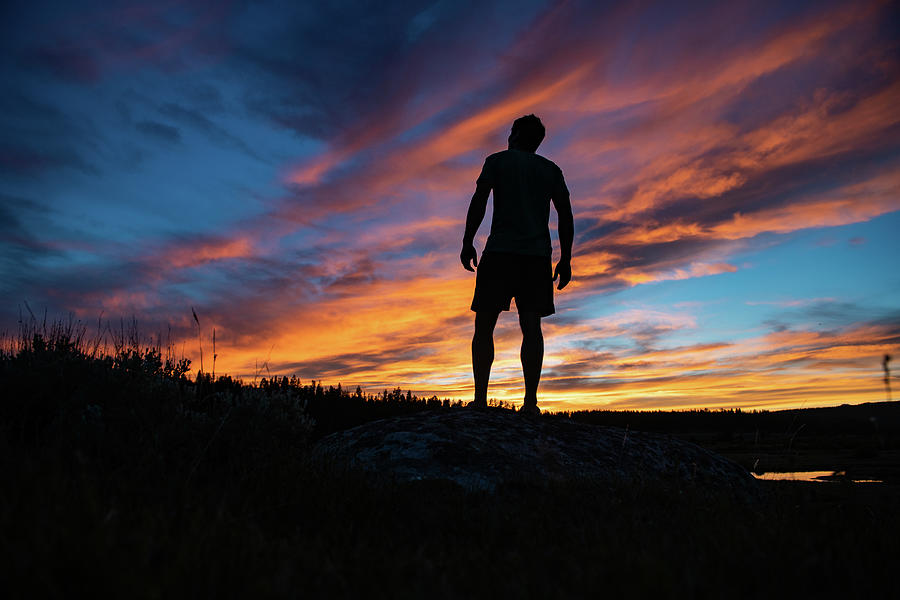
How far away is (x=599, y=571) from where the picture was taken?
6.76ft

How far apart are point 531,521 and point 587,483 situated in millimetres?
1190

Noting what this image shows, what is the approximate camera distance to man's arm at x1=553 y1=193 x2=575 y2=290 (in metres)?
6.46

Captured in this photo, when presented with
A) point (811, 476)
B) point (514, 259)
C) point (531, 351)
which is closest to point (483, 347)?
point (531, 351)

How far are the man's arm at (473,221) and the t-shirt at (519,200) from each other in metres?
0.11

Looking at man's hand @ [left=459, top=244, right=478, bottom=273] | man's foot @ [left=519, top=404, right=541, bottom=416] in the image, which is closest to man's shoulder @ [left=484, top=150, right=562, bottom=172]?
man's hand @ [left=459, top=244, right=478, bottom=273]

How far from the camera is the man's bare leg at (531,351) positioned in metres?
6.00

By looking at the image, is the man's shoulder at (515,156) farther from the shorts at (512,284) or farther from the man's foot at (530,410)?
the man's foot at (530,410)

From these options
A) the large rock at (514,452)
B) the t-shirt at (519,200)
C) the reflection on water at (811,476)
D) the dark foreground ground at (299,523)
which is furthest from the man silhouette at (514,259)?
the reflection on water at (811,476)

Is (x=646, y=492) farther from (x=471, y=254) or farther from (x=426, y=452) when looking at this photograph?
(x=471, y=254)

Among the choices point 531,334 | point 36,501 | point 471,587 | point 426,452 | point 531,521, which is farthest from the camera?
point 531,334

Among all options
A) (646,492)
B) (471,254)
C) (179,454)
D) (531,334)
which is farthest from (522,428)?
(179,454)

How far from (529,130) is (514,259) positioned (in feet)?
5.44

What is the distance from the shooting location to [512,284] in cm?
605

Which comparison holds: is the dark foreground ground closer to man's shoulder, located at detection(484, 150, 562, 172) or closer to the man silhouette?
the man silhouette
